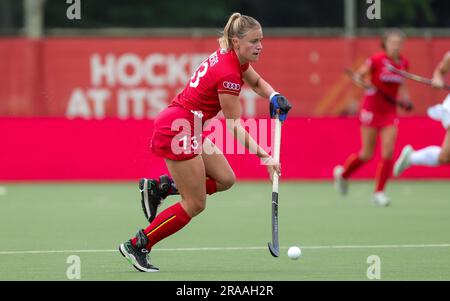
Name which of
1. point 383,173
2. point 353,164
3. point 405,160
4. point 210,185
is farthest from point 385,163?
point 210,185

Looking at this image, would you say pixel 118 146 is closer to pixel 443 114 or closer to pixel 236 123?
pixel 443 114

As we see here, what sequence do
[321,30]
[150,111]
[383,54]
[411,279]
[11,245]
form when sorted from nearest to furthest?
[411,279]
[11,245]
[383,54]
[150,111]
[321,30]

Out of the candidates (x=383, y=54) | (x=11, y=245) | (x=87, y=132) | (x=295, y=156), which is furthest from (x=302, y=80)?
(x=11, y=245)

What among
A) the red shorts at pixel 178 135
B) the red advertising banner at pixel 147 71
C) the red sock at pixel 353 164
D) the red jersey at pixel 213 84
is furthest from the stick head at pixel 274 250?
the red advertising banner at pixel 147 71

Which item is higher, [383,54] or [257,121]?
[383,54]

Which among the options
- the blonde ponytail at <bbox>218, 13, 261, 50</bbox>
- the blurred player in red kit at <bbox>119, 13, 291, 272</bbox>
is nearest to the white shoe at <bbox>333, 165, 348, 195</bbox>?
the blurred player in red kit at <bbox>119, 13, 291, 272</bbox>

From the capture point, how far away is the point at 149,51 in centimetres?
A: 2045

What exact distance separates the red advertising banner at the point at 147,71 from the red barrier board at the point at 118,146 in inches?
75.8

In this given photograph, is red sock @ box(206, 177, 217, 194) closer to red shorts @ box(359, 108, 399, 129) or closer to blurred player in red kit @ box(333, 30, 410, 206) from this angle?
blurred player in red kit @ box(333, 30, 410, 206)

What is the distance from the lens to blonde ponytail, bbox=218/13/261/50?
8.58 metres

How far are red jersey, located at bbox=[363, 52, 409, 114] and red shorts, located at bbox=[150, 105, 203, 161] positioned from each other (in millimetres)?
6276

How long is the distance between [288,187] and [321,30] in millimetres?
6000

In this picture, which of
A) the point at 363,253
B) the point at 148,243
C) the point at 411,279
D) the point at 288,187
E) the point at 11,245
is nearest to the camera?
the point at 411,279

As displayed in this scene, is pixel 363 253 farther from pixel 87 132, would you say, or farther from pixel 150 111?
pixel 150 111
